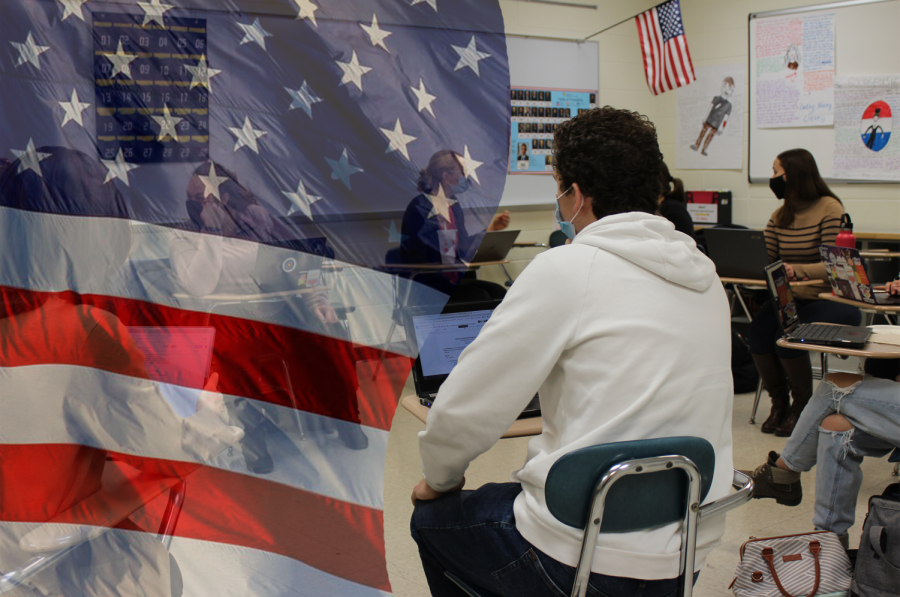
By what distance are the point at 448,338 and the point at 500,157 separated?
62 centimetres

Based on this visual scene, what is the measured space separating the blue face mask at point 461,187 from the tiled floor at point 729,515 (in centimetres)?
50

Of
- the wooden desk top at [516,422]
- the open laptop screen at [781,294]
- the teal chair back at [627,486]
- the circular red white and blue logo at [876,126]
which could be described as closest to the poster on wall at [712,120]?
the circular red white and blue logo at [876,126]

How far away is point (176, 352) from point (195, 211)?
28 cm

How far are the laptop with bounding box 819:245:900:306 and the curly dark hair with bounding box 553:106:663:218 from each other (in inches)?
87.3

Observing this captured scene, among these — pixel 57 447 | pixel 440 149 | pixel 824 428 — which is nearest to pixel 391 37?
pixel 440 149

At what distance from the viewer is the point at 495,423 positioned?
4.22ft

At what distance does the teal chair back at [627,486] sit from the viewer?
1.21m

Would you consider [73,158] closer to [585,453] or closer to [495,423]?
[495,423]

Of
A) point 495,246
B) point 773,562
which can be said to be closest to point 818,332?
point 773,562

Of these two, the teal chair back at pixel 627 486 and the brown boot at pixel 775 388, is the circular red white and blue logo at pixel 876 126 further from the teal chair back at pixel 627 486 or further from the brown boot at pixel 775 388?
the teal chair back at pixel 627 486

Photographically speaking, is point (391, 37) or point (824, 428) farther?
point (824, 428)

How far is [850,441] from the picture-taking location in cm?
239

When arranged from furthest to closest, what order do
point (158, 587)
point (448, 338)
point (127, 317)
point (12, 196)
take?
1. point (448, 338)
2. point (158, 587)
3. point (127, 317)
4. point (12, 196)

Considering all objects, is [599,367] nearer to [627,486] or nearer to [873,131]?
[627,486]
